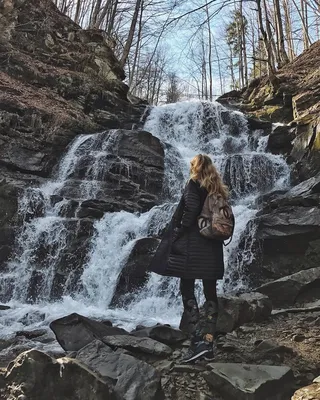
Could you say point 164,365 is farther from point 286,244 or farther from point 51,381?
point 286,244

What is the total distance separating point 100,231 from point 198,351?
6064 mm

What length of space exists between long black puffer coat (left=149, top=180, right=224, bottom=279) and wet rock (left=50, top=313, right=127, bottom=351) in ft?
5.41

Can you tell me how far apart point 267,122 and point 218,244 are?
41.5ft

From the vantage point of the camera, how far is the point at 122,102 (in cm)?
1775

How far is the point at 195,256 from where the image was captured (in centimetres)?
382

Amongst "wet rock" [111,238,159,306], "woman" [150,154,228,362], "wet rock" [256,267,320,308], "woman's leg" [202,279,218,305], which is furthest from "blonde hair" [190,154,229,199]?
"wet rock" [111,238,159,306]

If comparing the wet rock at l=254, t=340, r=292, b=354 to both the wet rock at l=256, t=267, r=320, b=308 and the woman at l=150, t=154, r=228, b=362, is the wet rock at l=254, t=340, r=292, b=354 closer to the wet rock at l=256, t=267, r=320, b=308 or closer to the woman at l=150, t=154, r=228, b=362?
the woman at l=150, t=154, r=228, b=362

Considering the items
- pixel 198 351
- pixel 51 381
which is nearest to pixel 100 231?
pixel 198 351

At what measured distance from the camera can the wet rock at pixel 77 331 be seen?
16.2 ft

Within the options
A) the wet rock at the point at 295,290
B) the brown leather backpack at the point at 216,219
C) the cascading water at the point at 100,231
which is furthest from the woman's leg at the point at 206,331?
the wet rock at the point at 295,290

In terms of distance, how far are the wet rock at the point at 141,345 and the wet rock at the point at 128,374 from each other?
12.2 inches

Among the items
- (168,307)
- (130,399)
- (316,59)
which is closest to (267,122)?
(316,59)

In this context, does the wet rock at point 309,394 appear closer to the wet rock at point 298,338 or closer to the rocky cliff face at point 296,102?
the wet rock at point 298,338

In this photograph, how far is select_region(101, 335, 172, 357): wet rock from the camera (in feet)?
13.8
